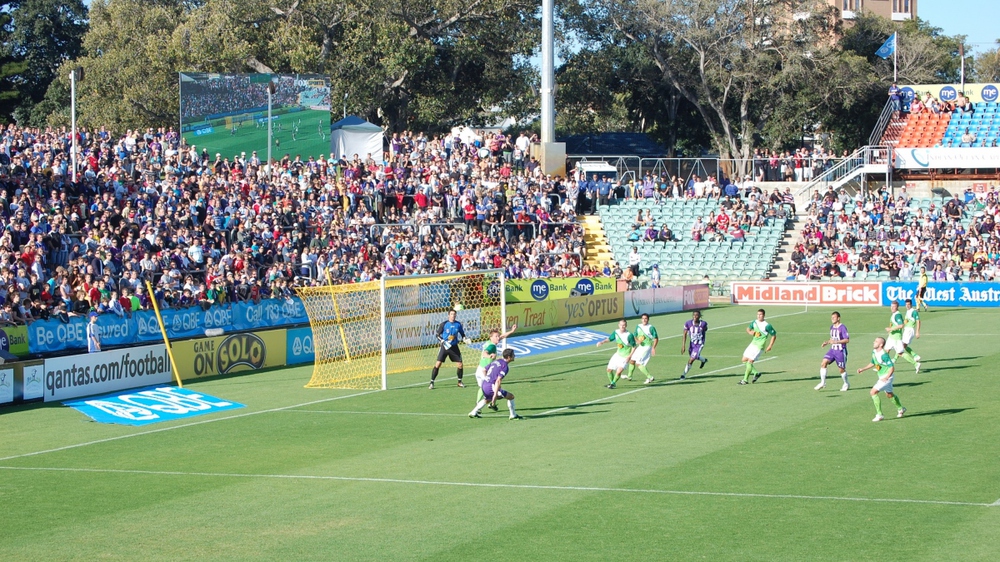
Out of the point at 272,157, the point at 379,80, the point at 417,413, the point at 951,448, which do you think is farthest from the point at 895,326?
the point at 379,80

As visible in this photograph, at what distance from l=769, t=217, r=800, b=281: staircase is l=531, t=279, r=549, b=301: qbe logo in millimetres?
12345

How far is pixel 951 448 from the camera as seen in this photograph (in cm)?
1798

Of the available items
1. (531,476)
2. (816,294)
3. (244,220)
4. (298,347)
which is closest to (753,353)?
(531,476)

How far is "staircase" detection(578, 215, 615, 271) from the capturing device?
53000 mm

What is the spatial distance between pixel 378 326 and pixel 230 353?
4.00 m

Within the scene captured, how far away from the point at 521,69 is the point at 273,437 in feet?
160

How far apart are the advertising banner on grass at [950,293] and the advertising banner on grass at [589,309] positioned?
37.5 ft

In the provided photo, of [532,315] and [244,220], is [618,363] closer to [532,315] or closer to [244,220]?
[532,315]

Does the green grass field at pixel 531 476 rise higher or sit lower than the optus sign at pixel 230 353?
lower

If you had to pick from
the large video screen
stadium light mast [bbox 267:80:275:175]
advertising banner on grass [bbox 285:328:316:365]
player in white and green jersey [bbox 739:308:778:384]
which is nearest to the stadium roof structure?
the large video screen

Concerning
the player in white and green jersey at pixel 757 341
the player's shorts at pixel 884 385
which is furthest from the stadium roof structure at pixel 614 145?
the player's shorts at pixel 884 385

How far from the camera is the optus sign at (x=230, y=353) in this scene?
92.1 ft

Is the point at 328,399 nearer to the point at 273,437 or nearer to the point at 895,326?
the point at 273,437

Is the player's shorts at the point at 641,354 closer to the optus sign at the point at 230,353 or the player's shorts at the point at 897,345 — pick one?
the player's shorts at the point at 897,345
